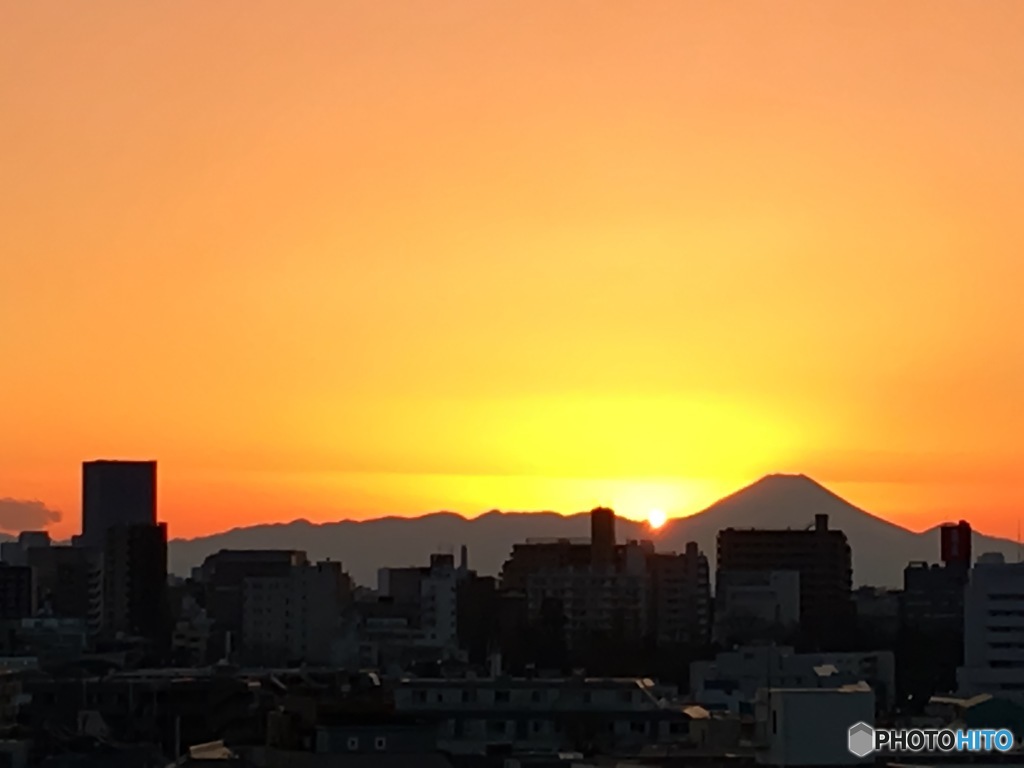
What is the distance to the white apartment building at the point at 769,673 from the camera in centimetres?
7805

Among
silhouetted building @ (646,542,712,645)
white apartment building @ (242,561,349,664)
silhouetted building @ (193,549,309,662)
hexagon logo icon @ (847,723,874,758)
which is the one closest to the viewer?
hexagon logo icon @ (847,723,874,758)

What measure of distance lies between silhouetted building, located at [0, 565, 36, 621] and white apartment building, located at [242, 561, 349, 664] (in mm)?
17593

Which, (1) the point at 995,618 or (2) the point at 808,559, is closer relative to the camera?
(1) the point at 995,618

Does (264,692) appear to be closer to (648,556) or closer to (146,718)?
(146,718)

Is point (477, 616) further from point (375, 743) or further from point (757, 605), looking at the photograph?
point (375, 743)

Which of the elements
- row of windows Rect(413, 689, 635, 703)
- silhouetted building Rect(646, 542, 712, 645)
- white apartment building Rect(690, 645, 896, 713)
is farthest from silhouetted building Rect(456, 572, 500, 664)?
row of windows Rect(413, 689, 635, 703)

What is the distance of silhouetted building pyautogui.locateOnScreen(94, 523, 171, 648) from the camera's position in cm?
14900

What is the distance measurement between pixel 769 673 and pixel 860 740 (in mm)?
41610

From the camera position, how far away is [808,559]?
16200 centimetres

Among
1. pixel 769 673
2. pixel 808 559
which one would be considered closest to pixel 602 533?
pixel 808 559

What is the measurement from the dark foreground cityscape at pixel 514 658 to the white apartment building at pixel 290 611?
162 millimetres

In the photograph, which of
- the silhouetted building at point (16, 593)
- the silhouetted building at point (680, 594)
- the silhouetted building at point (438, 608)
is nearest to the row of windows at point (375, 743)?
the silhouetted building at point (438, 608)

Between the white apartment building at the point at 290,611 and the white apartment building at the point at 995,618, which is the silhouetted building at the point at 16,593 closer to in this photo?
the white apartment building at the point at 290,611

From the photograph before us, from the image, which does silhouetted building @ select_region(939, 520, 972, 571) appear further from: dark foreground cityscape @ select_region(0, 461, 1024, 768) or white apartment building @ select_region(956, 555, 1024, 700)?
white apartment building @ select_region(956, 555, 1024, 700)
